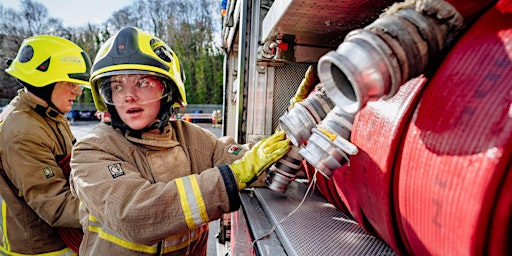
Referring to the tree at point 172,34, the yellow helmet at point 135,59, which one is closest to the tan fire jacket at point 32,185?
the yellow helmet at point 135,59

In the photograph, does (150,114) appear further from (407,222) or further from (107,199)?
(407,222)

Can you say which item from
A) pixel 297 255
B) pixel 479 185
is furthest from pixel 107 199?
pixel 479 185

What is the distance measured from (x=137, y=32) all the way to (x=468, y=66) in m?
1.54

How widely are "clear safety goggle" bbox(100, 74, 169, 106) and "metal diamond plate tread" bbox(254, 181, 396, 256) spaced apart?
2.49ft

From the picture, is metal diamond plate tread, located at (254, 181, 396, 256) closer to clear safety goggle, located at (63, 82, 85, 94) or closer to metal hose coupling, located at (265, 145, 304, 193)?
metal hose coupling, located at (265, 145, 304, 193)

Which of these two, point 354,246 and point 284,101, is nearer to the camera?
point 354,246

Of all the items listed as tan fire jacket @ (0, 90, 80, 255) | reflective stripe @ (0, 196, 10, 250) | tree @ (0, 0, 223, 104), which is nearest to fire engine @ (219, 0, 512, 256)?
tan fire jacket @ (0, 90, 80, 255)

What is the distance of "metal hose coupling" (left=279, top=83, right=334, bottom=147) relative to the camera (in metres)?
1.05

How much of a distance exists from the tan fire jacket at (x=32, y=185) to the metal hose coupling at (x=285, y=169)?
4.20ft

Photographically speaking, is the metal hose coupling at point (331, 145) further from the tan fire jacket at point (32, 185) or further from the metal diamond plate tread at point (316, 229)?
the tan fire jacket at point (32, 185)

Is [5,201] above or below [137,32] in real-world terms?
below

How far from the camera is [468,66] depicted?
58cm

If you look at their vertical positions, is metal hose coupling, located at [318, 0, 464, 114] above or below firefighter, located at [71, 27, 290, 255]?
above

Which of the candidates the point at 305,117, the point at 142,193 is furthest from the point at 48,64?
the point at 305,117
